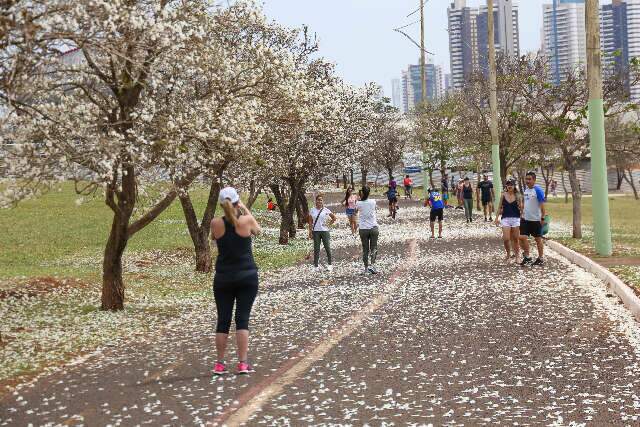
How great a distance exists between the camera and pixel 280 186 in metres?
40.2

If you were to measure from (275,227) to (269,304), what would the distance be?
34620 millimetres

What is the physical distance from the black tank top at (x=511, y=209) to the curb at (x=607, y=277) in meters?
1.67

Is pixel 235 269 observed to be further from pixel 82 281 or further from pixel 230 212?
pixel 82 281

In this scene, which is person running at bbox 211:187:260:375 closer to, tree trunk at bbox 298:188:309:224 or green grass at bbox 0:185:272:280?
green grass at bbox 0:185:272:280

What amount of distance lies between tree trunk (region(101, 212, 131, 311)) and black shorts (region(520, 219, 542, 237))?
8995mm

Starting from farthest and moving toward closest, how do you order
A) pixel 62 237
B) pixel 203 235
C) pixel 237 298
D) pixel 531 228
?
pixel 62 237 → pixel 203 235 → pixel 531 228 → pixel 237 298

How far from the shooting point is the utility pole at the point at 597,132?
71.3 feet

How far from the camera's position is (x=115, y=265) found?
16.9 m

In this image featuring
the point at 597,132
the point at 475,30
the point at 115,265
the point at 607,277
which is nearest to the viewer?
the point at 115,265

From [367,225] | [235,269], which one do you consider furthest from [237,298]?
[367,225]

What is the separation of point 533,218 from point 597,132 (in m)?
2.57

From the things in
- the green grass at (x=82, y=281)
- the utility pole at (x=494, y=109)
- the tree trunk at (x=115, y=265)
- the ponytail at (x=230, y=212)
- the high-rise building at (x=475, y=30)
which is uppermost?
the high-rise building at (x=475, y=30)

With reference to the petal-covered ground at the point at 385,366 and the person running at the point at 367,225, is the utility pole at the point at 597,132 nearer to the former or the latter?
the petal-covered ground at the point at 385,366

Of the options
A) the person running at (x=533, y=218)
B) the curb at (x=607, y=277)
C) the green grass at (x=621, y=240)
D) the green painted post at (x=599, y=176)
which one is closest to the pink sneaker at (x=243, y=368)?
the curb at (x=607, y=277)
